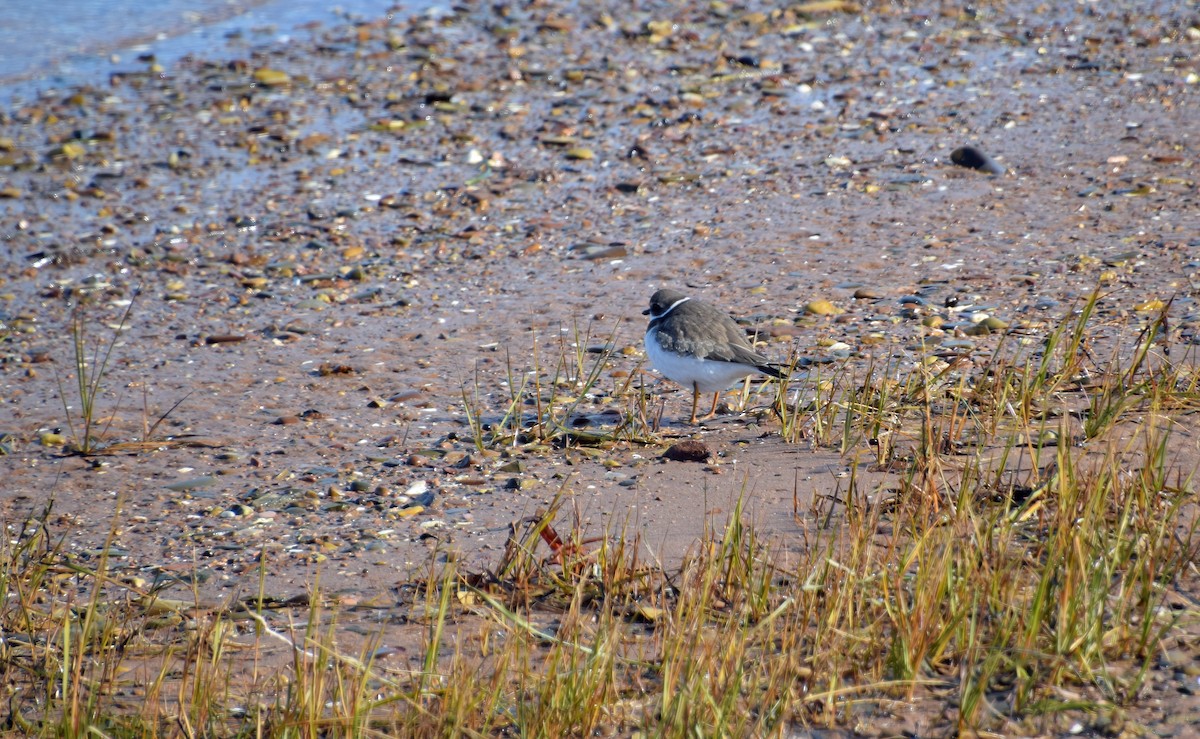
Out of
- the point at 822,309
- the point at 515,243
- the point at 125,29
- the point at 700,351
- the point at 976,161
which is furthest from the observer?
the point at 125,29

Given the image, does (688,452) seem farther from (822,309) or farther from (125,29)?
(125,29)

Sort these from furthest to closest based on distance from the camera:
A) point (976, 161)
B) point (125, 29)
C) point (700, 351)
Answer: point (125, 29) → point (976, 161) → point (700, 351)

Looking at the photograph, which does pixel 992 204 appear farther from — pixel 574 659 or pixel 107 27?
pixel 107 27

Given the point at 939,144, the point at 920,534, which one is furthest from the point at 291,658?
the point at 939,144

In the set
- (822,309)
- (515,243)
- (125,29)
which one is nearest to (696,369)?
(822,309)

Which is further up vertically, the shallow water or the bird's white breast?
the shallow water

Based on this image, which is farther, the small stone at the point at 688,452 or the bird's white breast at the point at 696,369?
the bird's white breast at the point at 696,369

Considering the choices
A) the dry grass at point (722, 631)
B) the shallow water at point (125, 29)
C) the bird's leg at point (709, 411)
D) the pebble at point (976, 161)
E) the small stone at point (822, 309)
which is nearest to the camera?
the dry grass at point (722, 631)

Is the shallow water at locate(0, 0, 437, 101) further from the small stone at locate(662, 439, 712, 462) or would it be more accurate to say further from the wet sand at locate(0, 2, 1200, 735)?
the small stone at locate(662, 439, 712, 462)

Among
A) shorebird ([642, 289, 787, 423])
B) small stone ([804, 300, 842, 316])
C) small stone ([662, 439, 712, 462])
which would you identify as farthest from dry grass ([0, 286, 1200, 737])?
small stone ([804, 300, 842, 316])

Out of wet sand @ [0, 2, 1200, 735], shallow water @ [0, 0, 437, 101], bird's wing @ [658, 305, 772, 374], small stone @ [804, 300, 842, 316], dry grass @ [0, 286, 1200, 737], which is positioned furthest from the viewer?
shallow water @ [0, 0, 437, 101]

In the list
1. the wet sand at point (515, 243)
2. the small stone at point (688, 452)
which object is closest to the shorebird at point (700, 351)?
the wet sand at point (515, 243)

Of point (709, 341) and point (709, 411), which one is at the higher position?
point (709, 341)

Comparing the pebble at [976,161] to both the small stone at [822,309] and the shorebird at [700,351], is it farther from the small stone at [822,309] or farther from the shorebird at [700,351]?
the shorebird at [700,351]
